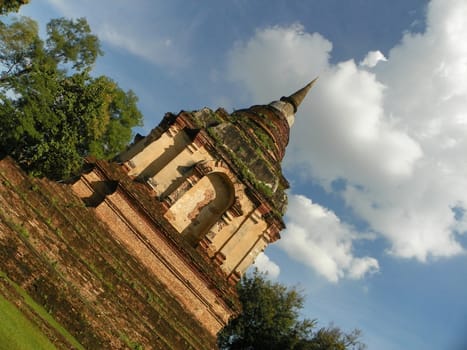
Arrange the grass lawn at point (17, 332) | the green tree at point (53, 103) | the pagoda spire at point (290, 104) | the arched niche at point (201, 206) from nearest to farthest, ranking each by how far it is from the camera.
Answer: the grass lawn at point (17, 332), the green tree at point (53, 103), the arched niche at point (201, 206), the pagoda spire at point (290, 104)

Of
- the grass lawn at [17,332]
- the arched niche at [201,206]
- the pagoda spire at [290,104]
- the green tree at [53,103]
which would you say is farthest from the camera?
the pagoda spire at [290,104]

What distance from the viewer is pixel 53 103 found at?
16.0 m

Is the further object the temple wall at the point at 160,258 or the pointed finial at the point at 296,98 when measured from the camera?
the pointed finial at the point at 296,98

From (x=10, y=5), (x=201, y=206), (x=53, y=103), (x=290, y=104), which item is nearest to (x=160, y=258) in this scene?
(x=201, y=206)

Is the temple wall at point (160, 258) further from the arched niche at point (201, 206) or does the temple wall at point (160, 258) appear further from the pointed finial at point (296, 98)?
the pointed finial at point (296, 98)

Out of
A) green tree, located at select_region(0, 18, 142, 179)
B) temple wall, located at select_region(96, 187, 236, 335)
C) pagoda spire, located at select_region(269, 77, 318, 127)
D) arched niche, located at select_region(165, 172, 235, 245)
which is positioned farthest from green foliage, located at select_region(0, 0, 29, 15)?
pagoda spire, located at select_region(269, 77, 318, 127)

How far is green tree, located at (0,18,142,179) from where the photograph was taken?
15.1 metres

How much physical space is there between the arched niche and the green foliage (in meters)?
11.0

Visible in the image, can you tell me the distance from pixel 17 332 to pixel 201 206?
12.6 metres

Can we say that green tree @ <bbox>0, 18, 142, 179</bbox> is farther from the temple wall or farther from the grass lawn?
the grass lawn

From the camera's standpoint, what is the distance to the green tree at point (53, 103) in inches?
594

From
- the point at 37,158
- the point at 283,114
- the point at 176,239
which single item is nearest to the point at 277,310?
the point at 283,114

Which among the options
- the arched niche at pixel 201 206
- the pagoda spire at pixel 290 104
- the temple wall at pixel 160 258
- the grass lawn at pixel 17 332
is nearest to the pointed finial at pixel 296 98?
the pagoda spire at pixel 290 104

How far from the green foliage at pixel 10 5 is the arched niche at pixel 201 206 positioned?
35.9 ft
